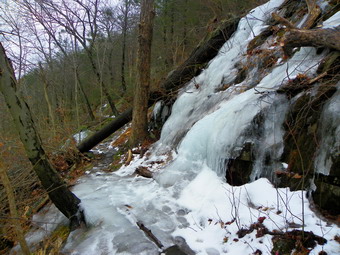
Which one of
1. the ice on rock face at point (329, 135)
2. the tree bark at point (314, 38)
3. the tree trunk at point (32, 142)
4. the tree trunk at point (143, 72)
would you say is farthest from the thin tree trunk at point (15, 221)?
the tree bark at point (314, 38)

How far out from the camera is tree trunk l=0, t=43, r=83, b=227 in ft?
9.61

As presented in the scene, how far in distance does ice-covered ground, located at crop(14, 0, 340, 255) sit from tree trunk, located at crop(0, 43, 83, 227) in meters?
0.31

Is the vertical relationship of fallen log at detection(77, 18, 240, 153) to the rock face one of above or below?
above

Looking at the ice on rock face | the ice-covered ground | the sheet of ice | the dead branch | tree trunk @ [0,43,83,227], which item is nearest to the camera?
the ice on rock face

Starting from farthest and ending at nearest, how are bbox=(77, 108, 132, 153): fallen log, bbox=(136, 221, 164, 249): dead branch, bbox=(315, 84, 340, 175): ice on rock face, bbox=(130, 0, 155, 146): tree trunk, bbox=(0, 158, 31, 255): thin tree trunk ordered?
1. bbox=(77, 108, 132, 153): fallen log
2. bbox=(130, 0, 155, 146): tree trunk
3. bbox=(0, 158, 31, 255): thin tree trunk
4. bbox=(136, 221, 164, 249): dead branch
5. bbox=(315, 84, 340, 175): ice on rock face

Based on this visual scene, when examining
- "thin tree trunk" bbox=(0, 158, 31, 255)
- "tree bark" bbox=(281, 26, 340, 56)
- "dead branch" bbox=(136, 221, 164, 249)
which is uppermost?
"tree bark" bbox=(281, 26, 340, 56)

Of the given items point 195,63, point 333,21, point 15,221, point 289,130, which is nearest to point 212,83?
point 195,63

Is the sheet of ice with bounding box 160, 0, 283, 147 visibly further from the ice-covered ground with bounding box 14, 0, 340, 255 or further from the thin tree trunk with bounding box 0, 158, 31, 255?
the thin tree trunk with bounding box 0, 158, 31, 255

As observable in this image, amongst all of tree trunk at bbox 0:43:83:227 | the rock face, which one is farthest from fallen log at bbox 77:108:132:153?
tree trunk at bbox 0:43:83:227

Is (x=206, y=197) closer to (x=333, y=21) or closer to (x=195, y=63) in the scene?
(x=333, y=21)

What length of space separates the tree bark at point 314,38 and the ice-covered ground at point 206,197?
29 cm

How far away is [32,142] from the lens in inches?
121

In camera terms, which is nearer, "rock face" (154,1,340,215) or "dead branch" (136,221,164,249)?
"rock face" (154,1,340,215)

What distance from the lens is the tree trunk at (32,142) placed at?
2928 millimetres
